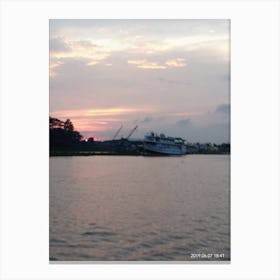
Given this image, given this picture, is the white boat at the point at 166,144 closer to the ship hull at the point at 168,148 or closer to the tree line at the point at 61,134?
the ship hull at the point at 168,148

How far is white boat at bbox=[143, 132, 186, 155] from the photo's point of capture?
5770 millimetres

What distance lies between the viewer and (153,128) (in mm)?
5715

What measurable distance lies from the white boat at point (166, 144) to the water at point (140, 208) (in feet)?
0.40

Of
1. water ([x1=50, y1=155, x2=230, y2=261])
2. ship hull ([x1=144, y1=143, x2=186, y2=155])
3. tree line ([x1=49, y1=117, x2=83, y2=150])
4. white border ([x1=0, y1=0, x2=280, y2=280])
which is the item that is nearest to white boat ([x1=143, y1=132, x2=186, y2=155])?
ship hull ([x1=144, y1=143, x2=186, y2=155])

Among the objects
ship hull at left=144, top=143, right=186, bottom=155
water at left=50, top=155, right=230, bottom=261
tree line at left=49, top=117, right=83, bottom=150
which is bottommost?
water at left=50, top=155, right=230, bottom=261

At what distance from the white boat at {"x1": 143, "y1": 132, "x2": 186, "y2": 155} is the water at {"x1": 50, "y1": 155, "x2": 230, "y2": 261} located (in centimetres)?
12

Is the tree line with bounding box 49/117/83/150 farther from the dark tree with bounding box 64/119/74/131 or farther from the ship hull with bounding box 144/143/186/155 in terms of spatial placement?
the ship hull with bounding box 144/143/186/155

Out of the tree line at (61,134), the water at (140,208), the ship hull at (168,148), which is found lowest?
the water at (140,208)

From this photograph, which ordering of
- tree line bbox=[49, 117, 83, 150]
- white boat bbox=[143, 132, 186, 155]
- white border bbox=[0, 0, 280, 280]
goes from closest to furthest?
white border bbox=[0, 0, 280, 280] < tree line bbox=[49, 117, 83, 150] < white boat bbox=[143, 132, 186, 155]
